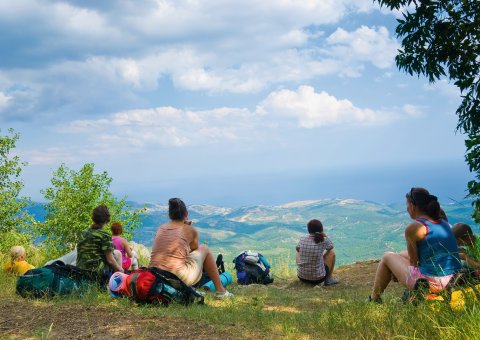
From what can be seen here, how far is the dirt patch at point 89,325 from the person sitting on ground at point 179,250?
4.67ft

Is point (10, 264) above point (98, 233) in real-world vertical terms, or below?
below

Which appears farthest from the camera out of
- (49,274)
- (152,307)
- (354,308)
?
(49,274)

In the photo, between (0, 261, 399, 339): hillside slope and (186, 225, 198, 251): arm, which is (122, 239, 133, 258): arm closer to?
(186, 225, 198, 251): arm

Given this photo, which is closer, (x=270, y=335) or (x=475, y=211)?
(x=270, y=335)

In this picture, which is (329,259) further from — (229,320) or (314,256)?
(229,320)

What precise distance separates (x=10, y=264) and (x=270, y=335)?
6.96 metres

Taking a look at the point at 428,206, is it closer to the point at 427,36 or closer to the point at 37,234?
the point at 427,36

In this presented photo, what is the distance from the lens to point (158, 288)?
6848mm

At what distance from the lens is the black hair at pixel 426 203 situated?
6145 mm

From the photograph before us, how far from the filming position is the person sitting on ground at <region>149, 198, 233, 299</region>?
25.0 feet

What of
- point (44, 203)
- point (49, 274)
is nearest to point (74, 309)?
point (49, 274)

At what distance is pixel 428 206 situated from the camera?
20.2 ft

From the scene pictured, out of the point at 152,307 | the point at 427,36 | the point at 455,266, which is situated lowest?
the point at 152,307

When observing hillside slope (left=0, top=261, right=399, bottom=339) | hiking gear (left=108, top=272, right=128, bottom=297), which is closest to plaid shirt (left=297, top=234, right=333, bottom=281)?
hillside slope (left=0, top=261, right=399, bottom=339)
